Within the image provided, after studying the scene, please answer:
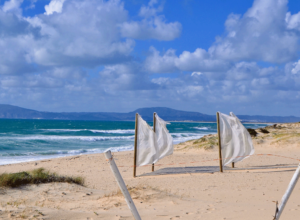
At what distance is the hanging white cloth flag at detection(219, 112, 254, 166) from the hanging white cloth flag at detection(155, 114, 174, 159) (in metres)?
2.05

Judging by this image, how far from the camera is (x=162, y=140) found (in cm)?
1148

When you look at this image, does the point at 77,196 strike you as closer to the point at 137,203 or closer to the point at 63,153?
the point at 137,203

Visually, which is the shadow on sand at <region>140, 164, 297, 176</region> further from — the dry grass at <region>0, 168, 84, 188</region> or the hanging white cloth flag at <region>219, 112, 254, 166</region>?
the dry grass at <region>0, 168, 84, 188</region>

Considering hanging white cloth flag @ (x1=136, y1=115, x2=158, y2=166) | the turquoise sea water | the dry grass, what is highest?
hanging white cloth flag @ (x1=136, y1=115, x2=158, y2=166)

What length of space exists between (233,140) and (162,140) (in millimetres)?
2761

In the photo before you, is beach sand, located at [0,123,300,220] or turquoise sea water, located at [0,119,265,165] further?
turquoise sea water, located at [0,119,265,165]

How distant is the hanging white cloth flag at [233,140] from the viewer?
11367 millimetres

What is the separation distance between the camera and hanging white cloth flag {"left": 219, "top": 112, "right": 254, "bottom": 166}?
11367 mm

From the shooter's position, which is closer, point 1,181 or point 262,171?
point 1,181

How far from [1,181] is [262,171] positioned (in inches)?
351

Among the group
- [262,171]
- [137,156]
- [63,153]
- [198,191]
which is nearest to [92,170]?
[137,156]

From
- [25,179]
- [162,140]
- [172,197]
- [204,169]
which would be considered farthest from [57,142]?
[172,197]

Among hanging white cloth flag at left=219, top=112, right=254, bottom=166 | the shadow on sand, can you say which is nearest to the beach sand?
the shadow on sand

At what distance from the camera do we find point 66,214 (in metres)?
5.17
